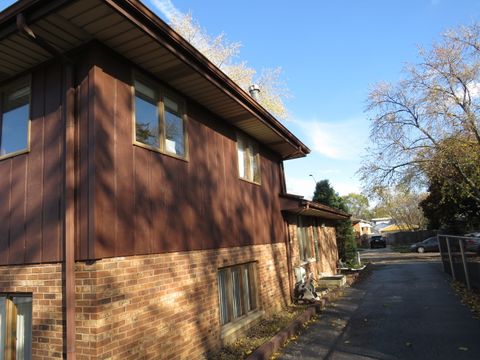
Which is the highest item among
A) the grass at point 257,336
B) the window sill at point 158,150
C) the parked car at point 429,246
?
the window sill at point 158,150

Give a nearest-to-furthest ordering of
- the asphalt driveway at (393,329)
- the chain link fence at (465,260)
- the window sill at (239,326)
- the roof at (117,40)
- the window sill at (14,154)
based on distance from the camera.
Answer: the roof at (117,40), the window sill at (14,154), the asphalt driveway at (393,329), the window sill at (239,326), the chain link fence at (465,260)

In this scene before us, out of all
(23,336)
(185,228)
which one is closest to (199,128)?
(185,228)

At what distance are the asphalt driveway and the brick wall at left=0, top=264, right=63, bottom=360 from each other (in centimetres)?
376

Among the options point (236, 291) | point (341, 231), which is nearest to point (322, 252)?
point (341, 231)

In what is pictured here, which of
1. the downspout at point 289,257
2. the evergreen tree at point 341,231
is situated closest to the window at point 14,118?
the downspout at point 289,257

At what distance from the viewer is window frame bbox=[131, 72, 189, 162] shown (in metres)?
5.97

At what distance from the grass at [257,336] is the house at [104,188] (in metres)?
0.25

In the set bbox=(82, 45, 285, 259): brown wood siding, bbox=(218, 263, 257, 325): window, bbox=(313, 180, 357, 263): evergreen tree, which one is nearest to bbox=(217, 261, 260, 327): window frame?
bbox=(218, 263, 257, 325): window

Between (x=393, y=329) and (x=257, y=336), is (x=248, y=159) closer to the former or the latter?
(x=257, y=336)

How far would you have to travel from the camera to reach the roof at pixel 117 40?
15.4ft

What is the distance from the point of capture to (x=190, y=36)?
24.6 m

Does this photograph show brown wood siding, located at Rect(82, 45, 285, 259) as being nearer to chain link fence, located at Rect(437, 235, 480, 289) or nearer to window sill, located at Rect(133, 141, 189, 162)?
window sill, located at Rect(133, 141, 189, 162)

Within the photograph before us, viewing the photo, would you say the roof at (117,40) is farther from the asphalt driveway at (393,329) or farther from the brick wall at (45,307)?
the asphalt driveway at (393,329)

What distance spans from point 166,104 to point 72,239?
9.44 ft
